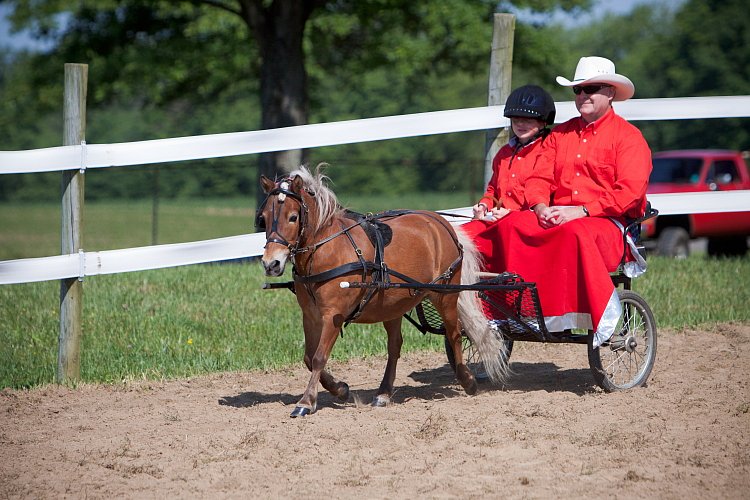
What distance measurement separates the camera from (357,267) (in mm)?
5965

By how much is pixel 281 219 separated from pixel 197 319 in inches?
143

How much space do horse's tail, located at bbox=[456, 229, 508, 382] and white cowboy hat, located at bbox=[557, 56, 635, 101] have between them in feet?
4.45

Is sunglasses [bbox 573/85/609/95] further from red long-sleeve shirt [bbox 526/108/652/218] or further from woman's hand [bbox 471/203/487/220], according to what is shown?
woman's hand [bbox 471/203/487/220]

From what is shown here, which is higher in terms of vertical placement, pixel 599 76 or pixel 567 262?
pixel 599 76

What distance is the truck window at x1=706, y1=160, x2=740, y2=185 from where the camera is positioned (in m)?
18.0

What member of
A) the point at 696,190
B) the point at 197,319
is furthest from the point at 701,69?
the point at 197,319

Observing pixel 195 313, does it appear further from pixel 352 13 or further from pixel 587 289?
pixel 352 13

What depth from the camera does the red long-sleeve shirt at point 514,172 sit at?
6.80 meters

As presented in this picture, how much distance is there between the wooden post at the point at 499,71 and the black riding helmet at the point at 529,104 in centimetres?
133

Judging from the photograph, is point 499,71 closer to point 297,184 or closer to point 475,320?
point 475,320

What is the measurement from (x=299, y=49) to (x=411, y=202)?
13.1 m

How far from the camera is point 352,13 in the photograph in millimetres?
19938

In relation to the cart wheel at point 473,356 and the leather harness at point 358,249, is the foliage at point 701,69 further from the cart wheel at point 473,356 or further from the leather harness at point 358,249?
the leather harness at point 358,249

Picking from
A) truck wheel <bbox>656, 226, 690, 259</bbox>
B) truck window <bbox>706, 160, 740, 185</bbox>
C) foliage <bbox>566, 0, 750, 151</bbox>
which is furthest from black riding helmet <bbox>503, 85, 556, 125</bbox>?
foliage <bbox>566, 0, 750, 151</bbox>
